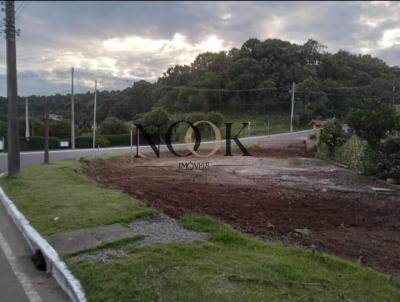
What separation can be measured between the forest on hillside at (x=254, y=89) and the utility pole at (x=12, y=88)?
3489 centimetres

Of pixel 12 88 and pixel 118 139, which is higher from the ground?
pixel 12 88

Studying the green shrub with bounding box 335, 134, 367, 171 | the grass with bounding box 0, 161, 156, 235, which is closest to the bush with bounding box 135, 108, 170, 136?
the green shrub with bounding box 335, 134, 367, 171

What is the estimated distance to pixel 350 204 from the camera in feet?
34.4

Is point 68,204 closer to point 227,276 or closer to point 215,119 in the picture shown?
point 227,276

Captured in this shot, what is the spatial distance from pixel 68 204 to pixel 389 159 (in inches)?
471

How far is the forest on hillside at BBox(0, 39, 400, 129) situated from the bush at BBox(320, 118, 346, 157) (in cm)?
2185

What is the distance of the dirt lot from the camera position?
675cm

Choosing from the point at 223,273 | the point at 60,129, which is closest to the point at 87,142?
the point at 60,129

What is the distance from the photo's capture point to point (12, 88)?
1312 cm

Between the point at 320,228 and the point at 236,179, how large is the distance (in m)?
7.01

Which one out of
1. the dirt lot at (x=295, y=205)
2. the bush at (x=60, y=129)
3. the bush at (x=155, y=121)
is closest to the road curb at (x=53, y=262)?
the dirt lot at (x=295, y=205)

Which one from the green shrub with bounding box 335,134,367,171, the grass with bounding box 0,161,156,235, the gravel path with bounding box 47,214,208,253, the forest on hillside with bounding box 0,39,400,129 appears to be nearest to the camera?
the gravel path with bounding box 47,214,208,253

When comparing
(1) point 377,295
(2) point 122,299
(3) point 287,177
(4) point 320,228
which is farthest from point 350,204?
(2) point 122,299

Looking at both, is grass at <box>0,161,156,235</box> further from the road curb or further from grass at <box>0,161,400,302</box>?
grass at <box>0,161,400,302</box>
